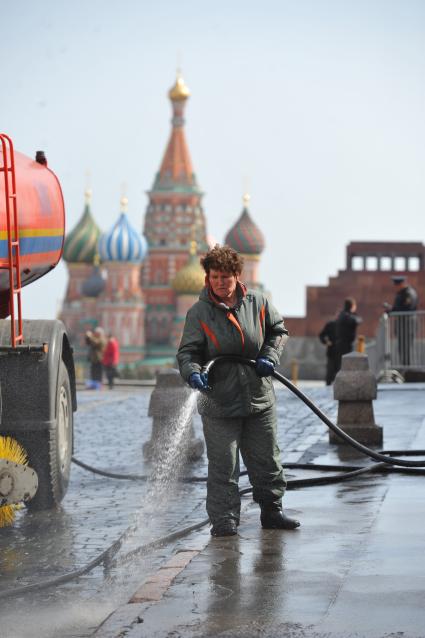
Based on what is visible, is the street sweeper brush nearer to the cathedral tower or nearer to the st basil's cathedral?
the st basil's cathedral

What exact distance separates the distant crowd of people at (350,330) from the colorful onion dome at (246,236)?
119389 mm

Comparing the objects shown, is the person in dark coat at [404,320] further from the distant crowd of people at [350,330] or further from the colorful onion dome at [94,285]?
the colorful onion dome at [94,285]

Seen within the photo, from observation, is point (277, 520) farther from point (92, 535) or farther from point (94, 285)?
point (94, 285)

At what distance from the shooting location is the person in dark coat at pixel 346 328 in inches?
1067

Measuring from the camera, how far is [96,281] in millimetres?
144875

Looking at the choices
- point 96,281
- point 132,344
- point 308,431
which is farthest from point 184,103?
point 308,431

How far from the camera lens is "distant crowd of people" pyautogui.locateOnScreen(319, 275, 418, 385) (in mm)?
27172

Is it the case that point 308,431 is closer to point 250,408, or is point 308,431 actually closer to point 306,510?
point 306,510

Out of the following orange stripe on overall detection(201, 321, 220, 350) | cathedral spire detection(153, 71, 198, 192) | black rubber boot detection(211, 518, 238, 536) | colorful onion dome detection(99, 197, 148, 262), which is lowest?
black rubber boot detection(211, 518, 238, 536)

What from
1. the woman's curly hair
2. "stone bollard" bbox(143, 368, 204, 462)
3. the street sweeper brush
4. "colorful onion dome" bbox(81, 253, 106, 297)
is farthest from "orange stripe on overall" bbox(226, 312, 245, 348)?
"colorful onion dome" bbox(81, 253, 106, 297)

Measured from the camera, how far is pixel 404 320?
2936cm

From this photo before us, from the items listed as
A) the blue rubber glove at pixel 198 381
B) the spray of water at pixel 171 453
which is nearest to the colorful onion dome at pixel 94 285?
the spray of water at pixel 171 453

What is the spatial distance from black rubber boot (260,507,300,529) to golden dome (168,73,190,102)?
145m

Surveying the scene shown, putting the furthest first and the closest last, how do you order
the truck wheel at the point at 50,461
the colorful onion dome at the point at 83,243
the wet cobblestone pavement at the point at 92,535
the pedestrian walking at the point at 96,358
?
the colorful onion dome at the point at 83,243 < the pedestrian walking at the point at 96,358 < the truck wheel at the point at 50,461 < the wet cobblestone pavement at the point at 92,535
